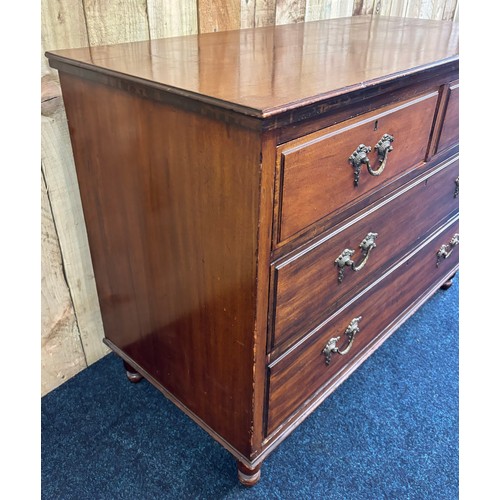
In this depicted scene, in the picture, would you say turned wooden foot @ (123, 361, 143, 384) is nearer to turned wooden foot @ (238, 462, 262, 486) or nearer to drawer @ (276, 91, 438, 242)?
turned wooden foot @ (238, 462, 262, 486)

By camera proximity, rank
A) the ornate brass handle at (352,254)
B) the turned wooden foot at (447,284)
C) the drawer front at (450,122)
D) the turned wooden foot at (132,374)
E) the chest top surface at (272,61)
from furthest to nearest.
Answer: the turned wooden foot at (447,284) < the turned wooden foot at (132,374) < the drawer front at (450,122) < the ornate brass handle at (352,254) < the chest top surface at (272,61)

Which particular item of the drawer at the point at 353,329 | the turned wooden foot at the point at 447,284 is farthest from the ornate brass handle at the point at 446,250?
the turned wooden foot at the point at 447,284

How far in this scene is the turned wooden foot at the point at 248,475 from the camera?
1093 mm

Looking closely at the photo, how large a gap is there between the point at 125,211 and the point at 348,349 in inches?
24.4

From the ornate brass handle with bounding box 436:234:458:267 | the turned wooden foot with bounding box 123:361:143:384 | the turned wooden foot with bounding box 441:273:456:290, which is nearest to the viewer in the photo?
the turned wooden foot with bounding box 123:361:143:384

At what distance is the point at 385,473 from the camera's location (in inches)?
46.4

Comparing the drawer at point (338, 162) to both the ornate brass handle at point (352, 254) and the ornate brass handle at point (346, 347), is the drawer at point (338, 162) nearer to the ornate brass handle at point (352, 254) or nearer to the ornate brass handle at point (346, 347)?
the ornate brass handle at point (352, 254)

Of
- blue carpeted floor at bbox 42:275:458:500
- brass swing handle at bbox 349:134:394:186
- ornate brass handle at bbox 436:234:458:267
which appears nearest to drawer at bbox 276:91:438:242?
brass swing handle at bbox 349:134:394:186

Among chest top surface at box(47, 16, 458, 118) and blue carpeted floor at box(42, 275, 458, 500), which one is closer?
chest top surface at box(47, 16, 458, 118)

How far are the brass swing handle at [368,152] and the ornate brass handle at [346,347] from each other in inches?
15.6

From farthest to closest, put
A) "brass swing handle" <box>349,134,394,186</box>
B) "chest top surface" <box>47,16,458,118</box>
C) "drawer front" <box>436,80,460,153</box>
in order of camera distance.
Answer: "drawer front" <box>436,80,460,153</box>, "brass swing handle" <box>349,134,394,186</box>, "chest top surface" <box>47,16,458,118</box>

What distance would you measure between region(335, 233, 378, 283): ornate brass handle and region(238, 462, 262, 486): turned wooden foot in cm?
49

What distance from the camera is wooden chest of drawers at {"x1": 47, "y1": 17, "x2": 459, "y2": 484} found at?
2.43 feet

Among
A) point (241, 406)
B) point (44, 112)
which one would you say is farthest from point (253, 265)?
point (44, 112)
